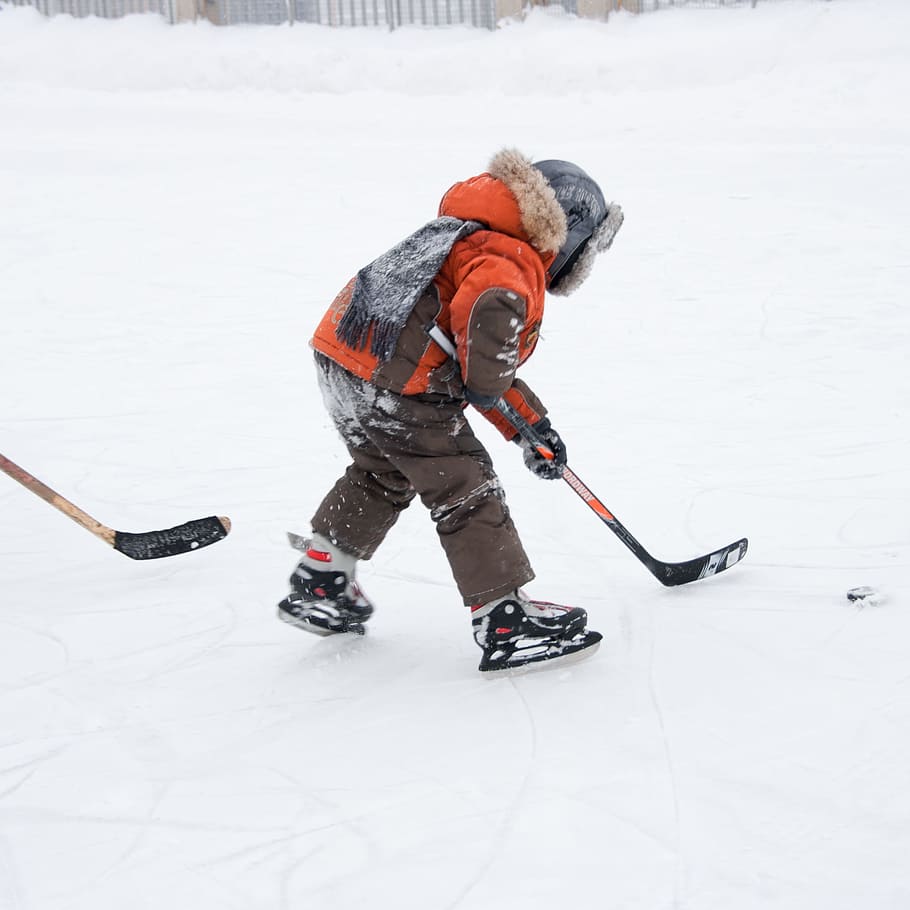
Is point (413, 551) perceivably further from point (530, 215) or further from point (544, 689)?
point (530, 215)

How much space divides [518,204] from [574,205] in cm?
15

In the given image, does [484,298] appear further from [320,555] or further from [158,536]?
[158,536]

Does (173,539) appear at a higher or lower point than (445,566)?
higher

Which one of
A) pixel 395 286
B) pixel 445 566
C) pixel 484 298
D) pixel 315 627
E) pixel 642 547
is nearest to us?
pixel 484 298

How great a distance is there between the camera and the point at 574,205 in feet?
7.67

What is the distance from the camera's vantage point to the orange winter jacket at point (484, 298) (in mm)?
2178

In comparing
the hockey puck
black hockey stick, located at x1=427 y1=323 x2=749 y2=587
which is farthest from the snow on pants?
the hockey puck

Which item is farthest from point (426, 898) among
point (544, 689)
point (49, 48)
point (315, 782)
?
point (49, 48)

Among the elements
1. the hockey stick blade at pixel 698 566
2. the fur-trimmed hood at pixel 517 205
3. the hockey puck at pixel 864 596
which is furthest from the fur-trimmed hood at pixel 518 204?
the hockey puck at pixel 864 596

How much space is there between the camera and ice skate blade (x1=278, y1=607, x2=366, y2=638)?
252 cm

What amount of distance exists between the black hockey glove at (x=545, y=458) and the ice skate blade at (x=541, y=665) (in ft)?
1.33

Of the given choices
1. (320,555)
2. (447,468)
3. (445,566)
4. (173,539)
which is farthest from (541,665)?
(173,539)

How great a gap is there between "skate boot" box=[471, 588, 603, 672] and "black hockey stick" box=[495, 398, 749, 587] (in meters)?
0.37

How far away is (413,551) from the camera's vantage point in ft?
10.5
